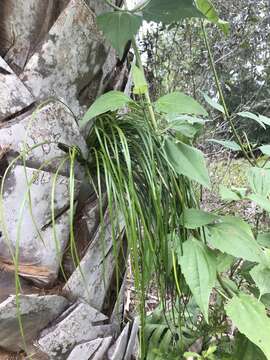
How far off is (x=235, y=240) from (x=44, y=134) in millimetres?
382

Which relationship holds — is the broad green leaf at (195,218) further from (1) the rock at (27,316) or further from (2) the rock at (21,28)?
(2) the rock at (21,28)

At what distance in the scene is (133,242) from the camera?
2.22 ft

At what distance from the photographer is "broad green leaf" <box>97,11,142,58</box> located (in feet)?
2.25

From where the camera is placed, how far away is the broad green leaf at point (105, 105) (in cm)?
65

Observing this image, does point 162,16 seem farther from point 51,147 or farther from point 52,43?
point 51,147

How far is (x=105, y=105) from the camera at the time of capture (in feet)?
2.18

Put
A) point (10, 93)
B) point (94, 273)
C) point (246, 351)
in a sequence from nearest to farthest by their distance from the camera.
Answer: point (10, 93), point (94, 273), point (246, 351)

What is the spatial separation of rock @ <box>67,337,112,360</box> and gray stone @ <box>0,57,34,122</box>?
0.44 meters

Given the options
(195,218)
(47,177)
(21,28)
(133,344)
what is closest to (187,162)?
(195,218)

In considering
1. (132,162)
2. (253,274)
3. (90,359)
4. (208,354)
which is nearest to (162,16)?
(132,162)

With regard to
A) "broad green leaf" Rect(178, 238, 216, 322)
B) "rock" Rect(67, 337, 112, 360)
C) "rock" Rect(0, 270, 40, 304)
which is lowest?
"rock" Rect(67, 337, 112, 360)

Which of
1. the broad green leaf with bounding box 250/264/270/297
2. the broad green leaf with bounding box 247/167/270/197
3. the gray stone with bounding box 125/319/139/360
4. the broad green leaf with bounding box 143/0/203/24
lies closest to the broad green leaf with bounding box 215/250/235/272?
the broad green leaf with bounding box 250/264/270/297

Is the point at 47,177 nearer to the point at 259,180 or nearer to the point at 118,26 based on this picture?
the point at 118,26

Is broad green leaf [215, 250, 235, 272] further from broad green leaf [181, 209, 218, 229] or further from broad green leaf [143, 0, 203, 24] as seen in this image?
broad green leaf [143, 0, 203, 24]
